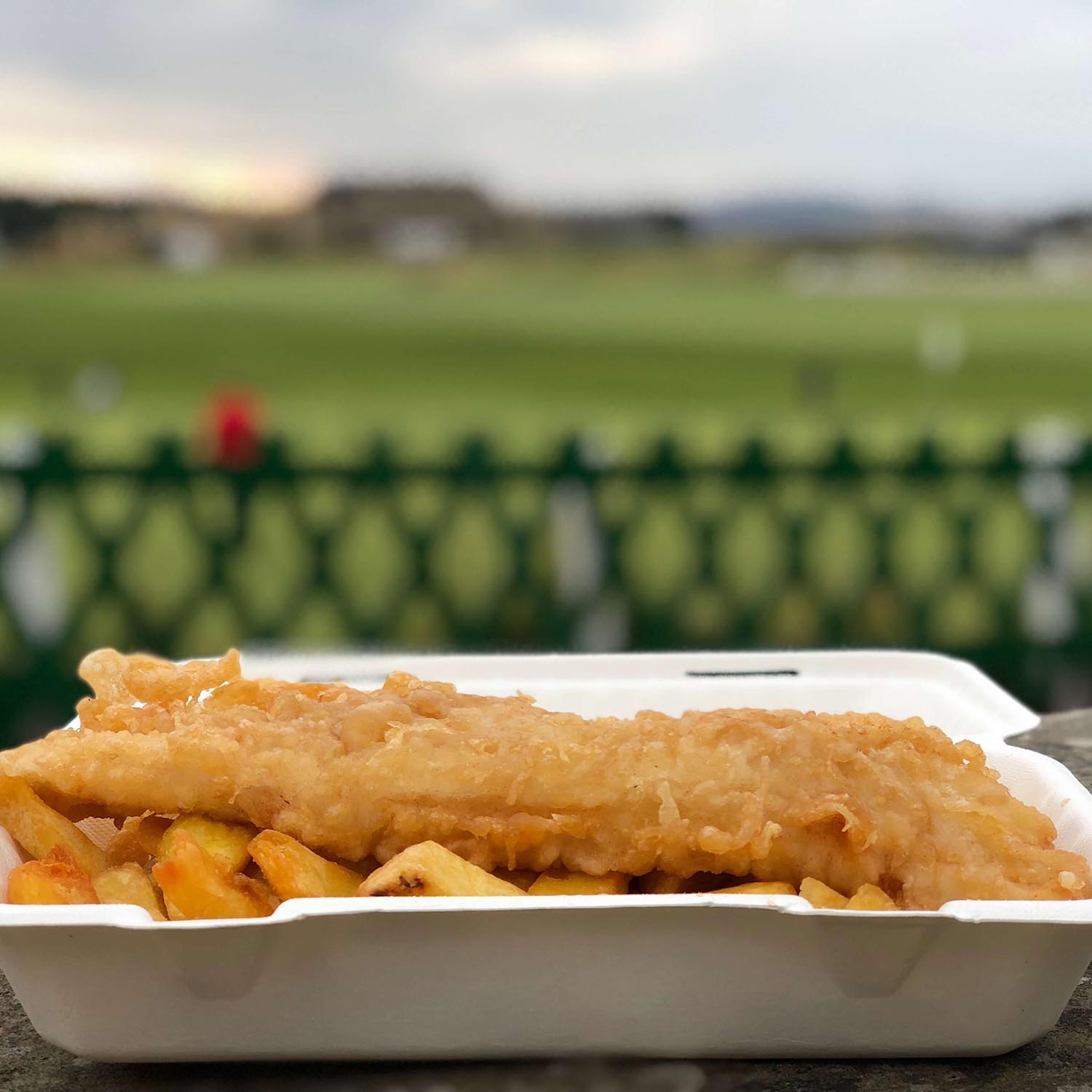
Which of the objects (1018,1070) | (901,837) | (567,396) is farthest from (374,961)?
(567,396)

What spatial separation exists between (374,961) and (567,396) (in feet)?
63.0

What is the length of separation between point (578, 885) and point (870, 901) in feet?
0.93

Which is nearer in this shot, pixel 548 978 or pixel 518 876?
pixel 548 978

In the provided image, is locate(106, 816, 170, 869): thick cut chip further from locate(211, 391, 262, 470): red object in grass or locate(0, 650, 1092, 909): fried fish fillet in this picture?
locate(211, 391, 262, 470): red object in grass

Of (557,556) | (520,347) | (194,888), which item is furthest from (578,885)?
(520,347)

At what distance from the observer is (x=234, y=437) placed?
17.5 ft

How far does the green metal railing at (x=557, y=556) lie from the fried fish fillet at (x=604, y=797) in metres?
3.95

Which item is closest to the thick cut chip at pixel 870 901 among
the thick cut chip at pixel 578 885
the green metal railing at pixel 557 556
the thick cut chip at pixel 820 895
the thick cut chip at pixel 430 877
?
the thick cut chip at pixel 820 895

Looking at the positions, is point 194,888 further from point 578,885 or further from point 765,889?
point 765,889

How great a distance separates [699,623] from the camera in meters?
5.85

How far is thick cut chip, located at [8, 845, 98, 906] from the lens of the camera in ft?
4.02

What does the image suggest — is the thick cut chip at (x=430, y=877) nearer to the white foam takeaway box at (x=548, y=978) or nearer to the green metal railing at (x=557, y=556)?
the white foam takeaway box at (x=548, y=978)

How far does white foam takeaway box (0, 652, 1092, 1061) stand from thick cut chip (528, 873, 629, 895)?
10cm

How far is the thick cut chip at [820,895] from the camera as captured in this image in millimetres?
1249
